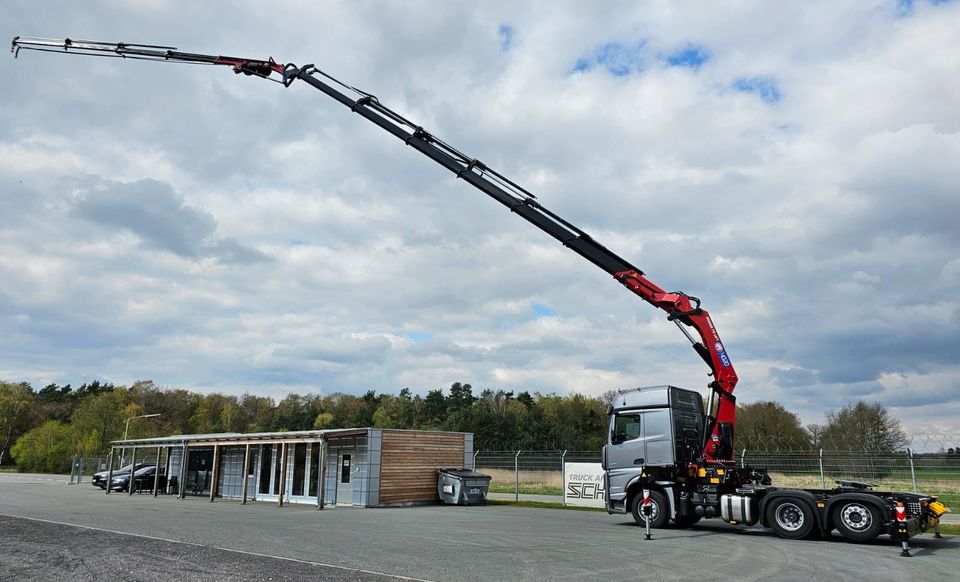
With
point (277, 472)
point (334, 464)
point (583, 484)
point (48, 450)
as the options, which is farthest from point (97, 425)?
point (583, 484)

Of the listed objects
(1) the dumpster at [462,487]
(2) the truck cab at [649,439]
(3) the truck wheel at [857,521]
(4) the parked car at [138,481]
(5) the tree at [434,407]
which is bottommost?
(4) the parked car at [138,481]

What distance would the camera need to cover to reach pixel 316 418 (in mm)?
92188

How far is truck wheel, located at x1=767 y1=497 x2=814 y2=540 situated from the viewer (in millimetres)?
13648

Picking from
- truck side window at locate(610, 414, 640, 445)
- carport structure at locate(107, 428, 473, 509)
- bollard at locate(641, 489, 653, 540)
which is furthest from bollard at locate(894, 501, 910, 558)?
carport structure at locate(107, 428, 473, 509)

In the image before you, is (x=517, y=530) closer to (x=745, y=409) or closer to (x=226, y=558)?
(x=226, y=558)

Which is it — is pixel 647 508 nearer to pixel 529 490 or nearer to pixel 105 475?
pixel 529 490

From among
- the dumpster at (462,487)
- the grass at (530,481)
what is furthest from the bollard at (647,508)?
the grass at (530,481)

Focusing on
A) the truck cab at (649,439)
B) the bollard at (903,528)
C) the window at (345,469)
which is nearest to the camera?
the bollard at (903,528)

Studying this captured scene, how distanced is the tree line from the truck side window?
24252 millimetres

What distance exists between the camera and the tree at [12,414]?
249 feet

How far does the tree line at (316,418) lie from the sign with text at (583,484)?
59.7ft

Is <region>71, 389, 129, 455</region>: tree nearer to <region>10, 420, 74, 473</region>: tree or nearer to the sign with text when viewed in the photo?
<region>10, 420, 74, 473</region>: tree

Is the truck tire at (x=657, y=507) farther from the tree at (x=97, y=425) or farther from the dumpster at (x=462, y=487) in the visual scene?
the tree at (x=97, y=425)

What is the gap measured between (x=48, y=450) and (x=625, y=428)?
2669 inches
